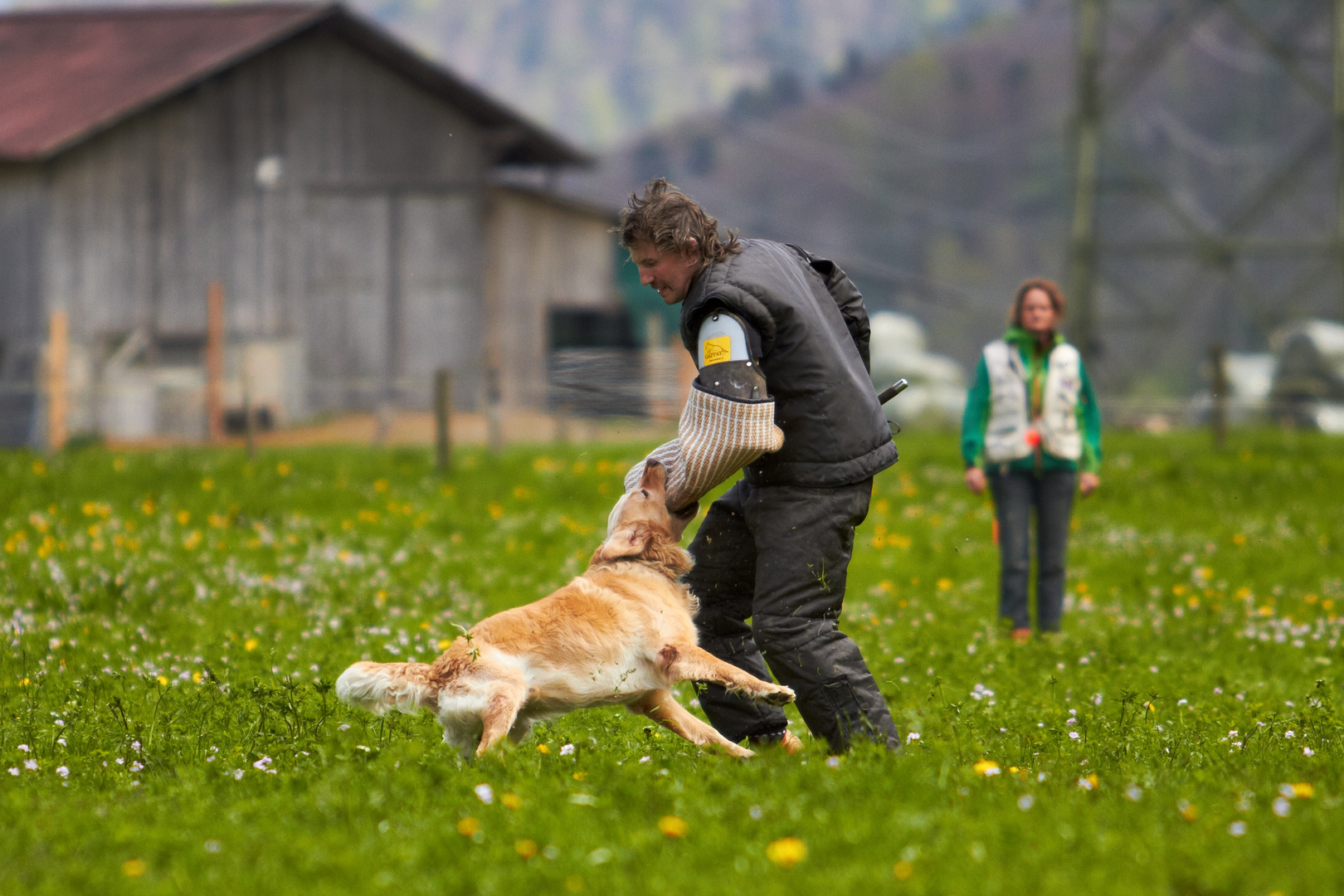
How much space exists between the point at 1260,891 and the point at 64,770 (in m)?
3.82

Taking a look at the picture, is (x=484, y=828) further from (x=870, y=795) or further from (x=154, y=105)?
(x=154, y=105)

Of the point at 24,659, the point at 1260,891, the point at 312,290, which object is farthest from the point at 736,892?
the point at 312,290

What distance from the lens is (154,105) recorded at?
2461 centimetres

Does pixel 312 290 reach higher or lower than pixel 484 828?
higher

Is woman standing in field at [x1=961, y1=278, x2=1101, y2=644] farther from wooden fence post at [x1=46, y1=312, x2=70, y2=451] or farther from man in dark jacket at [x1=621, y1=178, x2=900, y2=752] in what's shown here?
wooden fence post at [x1=46, y1=312, x2=70, y2=451]

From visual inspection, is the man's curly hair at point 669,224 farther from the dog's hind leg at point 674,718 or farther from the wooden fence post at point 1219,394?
the wooden fence post at point 1219,394

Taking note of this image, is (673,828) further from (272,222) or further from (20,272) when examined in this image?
(20,272)

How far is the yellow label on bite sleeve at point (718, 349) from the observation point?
4477 mm

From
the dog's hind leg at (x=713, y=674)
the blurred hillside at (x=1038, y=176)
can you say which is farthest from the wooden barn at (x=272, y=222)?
the dog's hind leg at (x=713, y=674)

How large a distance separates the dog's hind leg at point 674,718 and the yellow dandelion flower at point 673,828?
1.19m

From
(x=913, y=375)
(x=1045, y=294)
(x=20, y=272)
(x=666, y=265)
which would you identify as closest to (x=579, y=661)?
(x=666, y=265)

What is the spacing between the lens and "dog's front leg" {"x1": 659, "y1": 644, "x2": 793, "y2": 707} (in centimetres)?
448

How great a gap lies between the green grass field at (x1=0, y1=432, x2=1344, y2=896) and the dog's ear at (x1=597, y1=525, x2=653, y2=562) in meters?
0.72

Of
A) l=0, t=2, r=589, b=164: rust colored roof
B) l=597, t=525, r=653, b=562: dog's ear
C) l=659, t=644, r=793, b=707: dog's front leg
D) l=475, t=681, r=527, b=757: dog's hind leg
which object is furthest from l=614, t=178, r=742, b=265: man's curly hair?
l=0, t=2, r=589, b=164: rust colored roof
